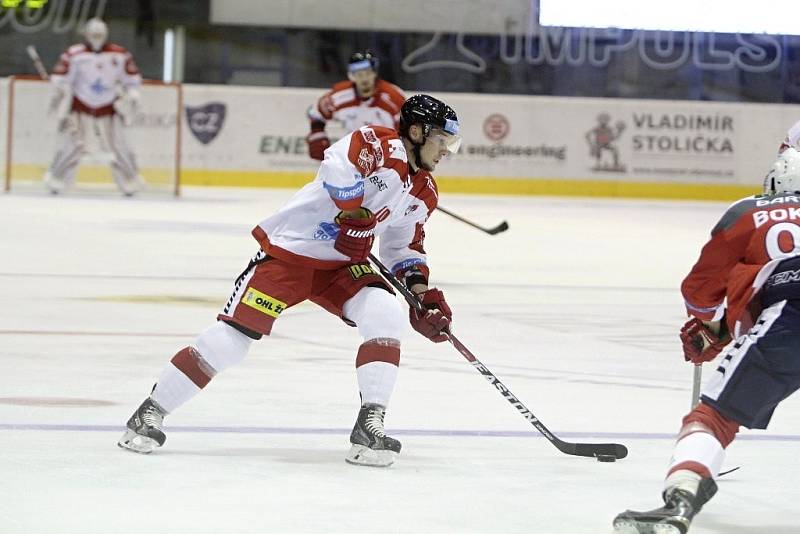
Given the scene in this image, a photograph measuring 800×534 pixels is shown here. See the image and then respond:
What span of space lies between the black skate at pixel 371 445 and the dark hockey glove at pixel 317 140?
605cm

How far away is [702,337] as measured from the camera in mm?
3229

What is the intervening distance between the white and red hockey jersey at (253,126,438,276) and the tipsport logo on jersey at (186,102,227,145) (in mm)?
12185

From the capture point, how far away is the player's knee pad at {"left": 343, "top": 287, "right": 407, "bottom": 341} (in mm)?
3789

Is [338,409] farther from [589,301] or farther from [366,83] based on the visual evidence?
[366,83]

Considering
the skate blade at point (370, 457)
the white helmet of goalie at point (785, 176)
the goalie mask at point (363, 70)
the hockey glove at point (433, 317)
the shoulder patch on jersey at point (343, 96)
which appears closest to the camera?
the white helmet of goalie at point (785, 176)

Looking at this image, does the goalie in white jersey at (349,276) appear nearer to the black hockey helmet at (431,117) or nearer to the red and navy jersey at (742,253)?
the black hockey helmet at (431,117)

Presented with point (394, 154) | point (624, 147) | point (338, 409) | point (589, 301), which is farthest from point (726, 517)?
point (624, 147)

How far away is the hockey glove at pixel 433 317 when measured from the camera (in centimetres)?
388

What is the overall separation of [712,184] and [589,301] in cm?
903

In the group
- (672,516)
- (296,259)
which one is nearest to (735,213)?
(672,516)

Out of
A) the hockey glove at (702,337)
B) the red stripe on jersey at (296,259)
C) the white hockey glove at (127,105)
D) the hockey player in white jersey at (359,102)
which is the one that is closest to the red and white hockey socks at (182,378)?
the red stripe on jersey at (296,259)

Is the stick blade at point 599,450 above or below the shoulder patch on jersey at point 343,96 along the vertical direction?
below

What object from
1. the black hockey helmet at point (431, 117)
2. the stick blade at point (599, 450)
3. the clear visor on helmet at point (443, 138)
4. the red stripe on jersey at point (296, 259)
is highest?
the black hockey helmet at point (431, 117)

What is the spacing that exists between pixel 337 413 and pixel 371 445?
28.0 inches
